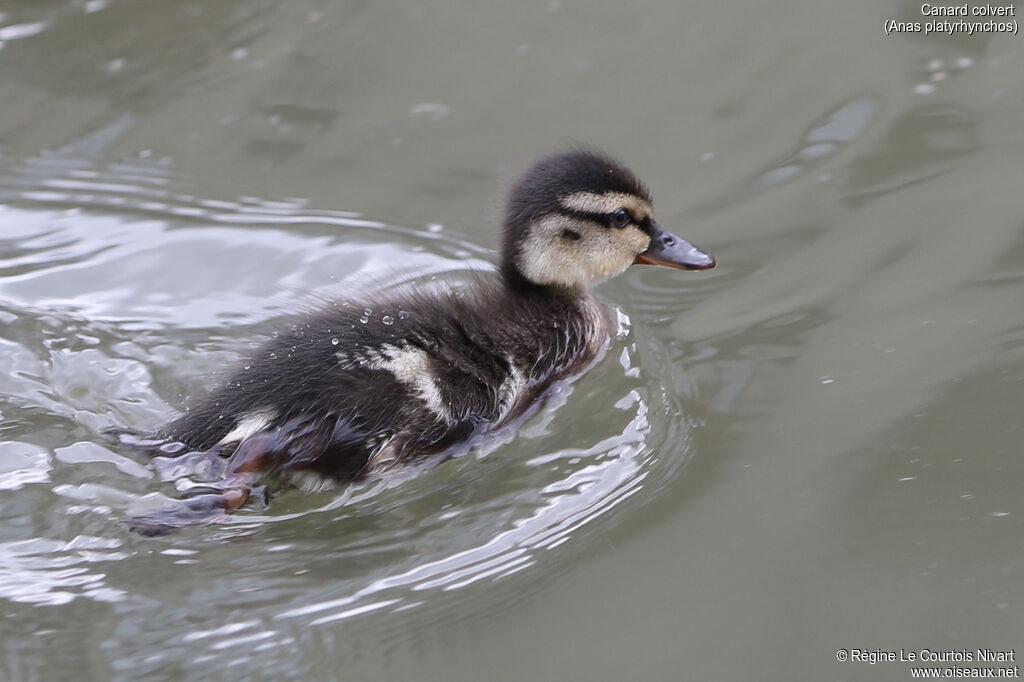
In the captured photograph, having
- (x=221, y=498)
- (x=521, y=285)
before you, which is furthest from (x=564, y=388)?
(x=221, y=498)

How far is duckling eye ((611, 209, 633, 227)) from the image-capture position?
10.2 feet

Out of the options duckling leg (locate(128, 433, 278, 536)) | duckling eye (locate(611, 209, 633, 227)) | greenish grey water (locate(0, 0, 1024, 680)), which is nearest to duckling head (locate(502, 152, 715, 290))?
duckling eye (locate(611, 209, 633, 227))

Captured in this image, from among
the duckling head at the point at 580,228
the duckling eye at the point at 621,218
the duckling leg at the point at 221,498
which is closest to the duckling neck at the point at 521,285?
the duckling head at the point at 580,228

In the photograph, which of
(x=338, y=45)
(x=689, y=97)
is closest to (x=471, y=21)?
(x=338, y=45)

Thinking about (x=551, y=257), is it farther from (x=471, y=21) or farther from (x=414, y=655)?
(x=471, y=21)

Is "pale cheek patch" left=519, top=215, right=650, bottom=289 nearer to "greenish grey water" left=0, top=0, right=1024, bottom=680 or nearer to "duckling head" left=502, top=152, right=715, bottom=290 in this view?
"duckling head" left=502, top=152, right=715, bottom=290

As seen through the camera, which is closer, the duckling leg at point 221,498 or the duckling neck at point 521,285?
the duckling leg at point 221,498

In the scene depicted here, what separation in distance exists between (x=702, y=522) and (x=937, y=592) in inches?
17.2

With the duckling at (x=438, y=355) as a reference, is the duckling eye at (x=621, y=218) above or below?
above

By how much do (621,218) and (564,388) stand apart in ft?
1.45

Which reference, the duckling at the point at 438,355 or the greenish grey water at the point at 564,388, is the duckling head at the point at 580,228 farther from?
the greenish grey water at the point at 564,388

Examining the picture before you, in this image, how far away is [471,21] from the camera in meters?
4.46

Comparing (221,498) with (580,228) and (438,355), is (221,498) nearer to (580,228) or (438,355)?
(438,355)

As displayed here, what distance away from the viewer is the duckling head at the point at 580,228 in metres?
3.04
